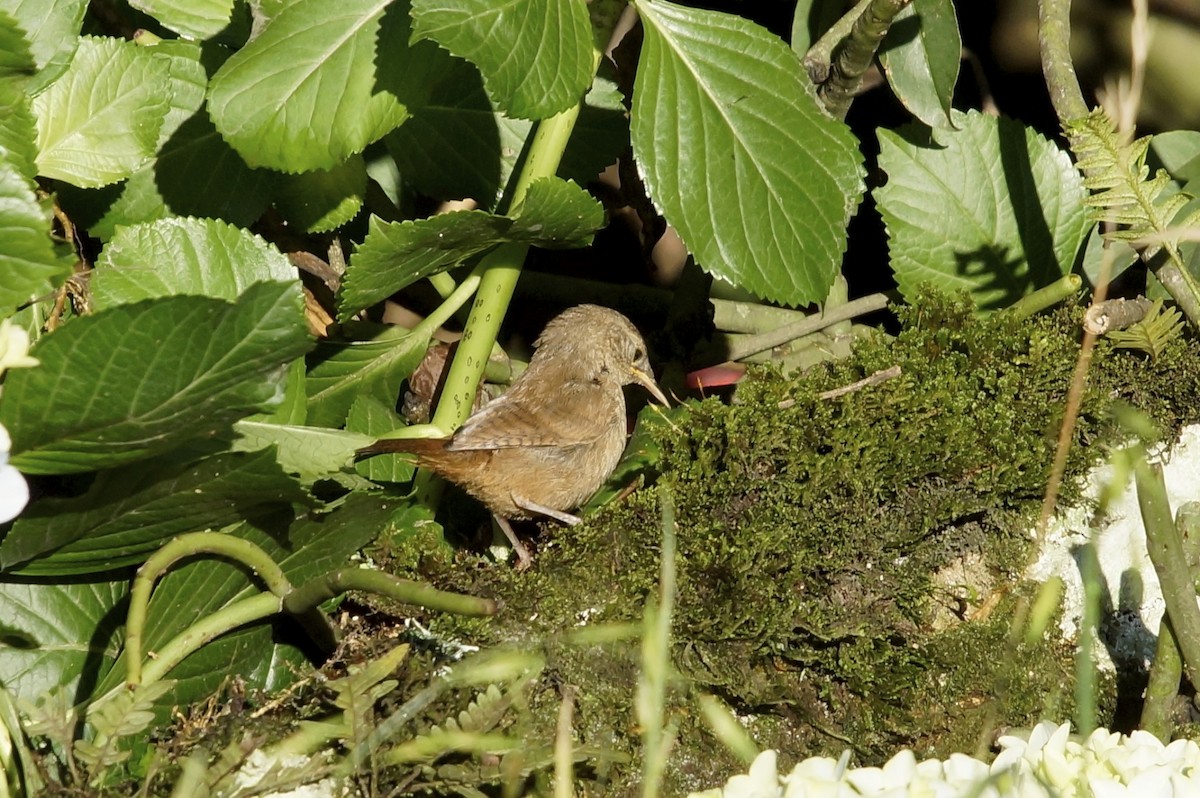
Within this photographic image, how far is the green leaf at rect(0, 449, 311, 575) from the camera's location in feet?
5.84

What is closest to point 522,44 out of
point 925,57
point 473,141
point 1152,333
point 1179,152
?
point 473,141

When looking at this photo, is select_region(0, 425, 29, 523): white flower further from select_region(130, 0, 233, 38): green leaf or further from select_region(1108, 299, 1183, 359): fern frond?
select_region(1108, 299, 1183, 359): fern frond

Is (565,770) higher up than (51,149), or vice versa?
(51,149)

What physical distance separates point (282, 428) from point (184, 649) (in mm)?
424

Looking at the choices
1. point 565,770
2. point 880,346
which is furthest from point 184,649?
point 880,346

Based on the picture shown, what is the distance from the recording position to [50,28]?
202 cm

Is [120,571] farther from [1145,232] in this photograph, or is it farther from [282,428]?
[1145,232]

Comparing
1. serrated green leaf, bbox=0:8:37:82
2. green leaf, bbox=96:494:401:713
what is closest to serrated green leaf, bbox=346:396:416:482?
green leaf, bbox=96:494:401:713

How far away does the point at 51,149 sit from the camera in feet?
7.11

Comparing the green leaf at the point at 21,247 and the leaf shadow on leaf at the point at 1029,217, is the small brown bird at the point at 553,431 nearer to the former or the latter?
→ the green leaf at the point at 21,247

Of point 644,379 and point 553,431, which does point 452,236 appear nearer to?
point 553,431

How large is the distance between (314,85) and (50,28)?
420 mm

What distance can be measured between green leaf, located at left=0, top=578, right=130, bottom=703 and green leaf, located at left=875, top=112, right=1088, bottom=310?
1559 mm

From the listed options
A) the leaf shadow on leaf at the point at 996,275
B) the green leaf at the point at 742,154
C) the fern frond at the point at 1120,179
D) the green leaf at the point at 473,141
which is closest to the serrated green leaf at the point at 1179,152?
the leaf shadow on leaf at the point at 996,275
